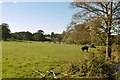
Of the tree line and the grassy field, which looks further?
the tree line

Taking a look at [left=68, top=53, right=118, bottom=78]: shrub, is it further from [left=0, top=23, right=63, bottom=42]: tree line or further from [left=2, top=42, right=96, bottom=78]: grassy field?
[left=0, top=23, right=63, bottom=42]: tree line

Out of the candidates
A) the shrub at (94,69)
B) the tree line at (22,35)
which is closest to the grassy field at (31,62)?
the shrub at (94,69)

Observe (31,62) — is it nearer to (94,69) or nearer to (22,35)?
(94,69)

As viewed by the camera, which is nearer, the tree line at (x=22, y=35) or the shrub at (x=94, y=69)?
the shrub at (x=94, y=69)

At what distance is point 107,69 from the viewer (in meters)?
13.9

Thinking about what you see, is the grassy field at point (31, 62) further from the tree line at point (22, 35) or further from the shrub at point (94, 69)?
the tree line at point (22, 35)

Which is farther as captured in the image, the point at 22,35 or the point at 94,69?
the point at 22,35

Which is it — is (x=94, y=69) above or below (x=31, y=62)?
above

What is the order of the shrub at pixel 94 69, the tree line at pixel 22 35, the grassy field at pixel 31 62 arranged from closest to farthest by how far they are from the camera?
the shrub at pixel 94 69 < the grassy field at pixel 31 62 < the tree line at pixel 22 35

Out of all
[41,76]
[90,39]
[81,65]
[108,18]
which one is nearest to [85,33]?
[90,39]

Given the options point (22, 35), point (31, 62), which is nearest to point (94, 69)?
point (31, 62)

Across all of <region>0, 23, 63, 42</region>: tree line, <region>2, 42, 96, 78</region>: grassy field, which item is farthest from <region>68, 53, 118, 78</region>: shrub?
<region>0, 23, 63, 42</region>: tree line

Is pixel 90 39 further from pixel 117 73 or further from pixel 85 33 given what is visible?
pixel 117 73

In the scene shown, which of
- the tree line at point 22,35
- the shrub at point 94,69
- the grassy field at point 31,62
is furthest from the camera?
the tree line at point 22,35
